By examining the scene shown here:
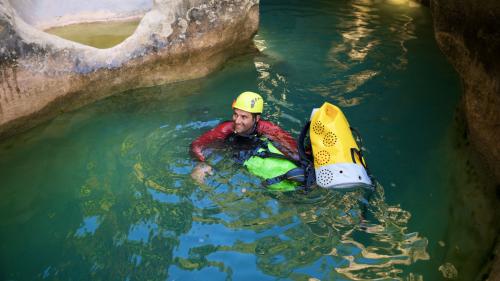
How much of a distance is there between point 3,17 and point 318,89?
5.11 metres

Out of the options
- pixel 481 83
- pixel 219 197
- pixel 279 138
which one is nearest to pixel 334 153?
pixel 279 138

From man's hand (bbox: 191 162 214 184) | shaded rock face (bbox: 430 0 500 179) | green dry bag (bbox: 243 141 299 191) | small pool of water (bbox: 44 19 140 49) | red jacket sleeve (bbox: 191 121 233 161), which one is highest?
shaded rock face (bbox: 430 0 500 179)

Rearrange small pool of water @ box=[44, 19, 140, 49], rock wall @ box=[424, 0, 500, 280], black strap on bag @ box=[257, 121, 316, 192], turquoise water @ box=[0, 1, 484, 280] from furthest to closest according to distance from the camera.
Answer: small pool of water @ box=[44, 19, 140, 49], black strap on bag @ box=[257, 121, 316, 192], turquoise water @ box=[0, 1, 484, 280], rock wall @ box=[424, 0, 500, 280]

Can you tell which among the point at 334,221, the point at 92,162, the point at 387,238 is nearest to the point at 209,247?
the point at 334,221

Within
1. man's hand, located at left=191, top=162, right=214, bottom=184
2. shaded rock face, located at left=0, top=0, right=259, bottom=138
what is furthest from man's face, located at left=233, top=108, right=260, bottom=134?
shaded rock face, located at left=0, top=0, right=259, bottom=138

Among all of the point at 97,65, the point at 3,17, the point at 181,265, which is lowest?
the point at 181,265

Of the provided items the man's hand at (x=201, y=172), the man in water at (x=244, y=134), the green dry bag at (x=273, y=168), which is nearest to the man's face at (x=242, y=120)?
the man in water at (x=244, y=134)

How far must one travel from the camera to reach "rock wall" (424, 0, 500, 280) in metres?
4.03

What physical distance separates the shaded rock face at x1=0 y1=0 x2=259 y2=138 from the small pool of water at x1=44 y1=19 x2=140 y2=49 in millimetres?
497

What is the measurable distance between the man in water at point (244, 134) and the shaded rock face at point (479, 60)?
6.62 feet

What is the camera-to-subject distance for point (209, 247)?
4664 millimetres

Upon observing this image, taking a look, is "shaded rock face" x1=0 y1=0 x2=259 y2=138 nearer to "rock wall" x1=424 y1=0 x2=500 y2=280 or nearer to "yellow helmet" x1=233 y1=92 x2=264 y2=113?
"yellow helmet" x1=233 y1=92 x2=264 y2=113

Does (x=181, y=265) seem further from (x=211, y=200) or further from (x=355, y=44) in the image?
(x=355, y=44)

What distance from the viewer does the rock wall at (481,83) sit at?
159 inches
